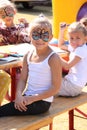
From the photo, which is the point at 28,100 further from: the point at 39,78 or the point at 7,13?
the point at 7,13

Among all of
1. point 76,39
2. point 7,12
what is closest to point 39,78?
point 76,39

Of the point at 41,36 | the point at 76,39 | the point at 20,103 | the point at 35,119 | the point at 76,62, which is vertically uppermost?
the point at 41,36

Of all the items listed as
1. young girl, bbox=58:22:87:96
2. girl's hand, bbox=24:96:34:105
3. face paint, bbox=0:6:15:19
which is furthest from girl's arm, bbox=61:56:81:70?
face paint, bbox=0:6:15:19

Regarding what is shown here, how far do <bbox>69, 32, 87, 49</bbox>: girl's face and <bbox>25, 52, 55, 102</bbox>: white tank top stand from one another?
0.59 meters

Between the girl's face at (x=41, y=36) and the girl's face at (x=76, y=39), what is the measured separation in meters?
0.54

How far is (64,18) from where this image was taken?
20.1 ft

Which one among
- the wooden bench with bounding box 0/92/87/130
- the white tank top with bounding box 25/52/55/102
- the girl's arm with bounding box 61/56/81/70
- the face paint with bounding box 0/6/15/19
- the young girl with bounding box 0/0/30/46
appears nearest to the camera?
the wooden bench with bounding box 0/92/87/130

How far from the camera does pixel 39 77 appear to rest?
3.12m

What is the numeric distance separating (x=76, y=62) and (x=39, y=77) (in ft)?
1.94

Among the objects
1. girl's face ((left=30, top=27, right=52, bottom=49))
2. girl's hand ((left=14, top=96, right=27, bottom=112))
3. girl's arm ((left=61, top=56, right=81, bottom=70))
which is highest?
girl's face ((left=30, top=27, right=52, bottom=49))

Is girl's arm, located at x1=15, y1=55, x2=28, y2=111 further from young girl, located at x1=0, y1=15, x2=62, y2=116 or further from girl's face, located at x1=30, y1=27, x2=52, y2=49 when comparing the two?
girl's face, located at x1=30, y1=27, x2=52, y2=49

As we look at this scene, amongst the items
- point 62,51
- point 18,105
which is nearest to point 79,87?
point 62,51

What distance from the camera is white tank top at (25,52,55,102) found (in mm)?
3096

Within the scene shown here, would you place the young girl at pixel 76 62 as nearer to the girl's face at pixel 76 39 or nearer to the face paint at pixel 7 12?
the girl's face at pixel 76 39
